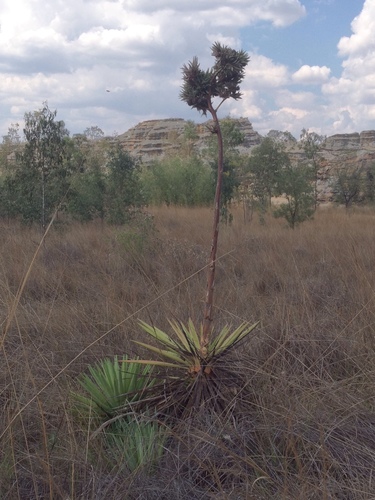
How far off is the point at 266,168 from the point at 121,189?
18.7 ft

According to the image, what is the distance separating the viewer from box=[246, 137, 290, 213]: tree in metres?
16.3

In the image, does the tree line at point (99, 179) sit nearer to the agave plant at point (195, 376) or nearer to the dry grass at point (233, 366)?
the dry grass at point (233, 366)

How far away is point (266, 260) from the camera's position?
25.2 ft

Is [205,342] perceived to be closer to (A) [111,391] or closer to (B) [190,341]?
(B) [190,341]

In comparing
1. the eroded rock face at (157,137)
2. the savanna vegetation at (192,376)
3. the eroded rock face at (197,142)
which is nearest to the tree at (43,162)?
the savanna vegetation at (192,376)

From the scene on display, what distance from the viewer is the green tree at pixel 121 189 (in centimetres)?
1191

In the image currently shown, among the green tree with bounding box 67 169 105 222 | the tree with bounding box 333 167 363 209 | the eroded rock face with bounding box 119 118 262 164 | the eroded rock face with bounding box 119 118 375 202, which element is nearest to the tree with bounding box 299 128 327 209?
the tree with bounding box 333 167 363 209

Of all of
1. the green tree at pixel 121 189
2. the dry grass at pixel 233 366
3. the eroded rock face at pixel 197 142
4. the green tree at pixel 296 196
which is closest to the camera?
the dry grass at pixel 233 366

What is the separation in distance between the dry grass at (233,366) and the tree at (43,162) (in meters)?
3.04

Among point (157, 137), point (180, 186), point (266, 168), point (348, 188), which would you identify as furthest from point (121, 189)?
point (157, 137)

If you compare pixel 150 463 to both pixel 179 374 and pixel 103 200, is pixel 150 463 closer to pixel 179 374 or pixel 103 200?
pixel 179 374

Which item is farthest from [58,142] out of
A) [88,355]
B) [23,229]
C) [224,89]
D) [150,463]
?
[150,463]

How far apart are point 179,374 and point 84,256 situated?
5565 mm

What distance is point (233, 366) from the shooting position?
3.21 meters
